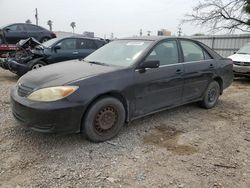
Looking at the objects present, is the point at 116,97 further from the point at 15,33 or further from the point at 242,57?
the point at 15,33

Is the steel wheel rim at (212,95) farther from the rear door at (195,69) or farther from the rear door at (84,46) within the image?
the rear door at (84,46)

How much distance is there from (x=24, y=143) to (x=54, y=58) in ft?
17.2

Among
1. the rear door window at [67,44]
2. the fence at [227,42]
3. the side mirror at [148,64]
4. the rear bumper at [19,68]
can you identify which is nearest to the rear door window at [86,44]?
the rear door window at [67,44]

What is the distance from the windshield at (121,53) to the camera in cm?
414

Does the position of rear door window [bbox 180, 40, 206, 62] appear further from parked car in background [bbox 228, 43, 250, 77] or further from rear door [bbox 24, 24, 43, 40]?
rear door [bbox 24, 24, 43, 40]

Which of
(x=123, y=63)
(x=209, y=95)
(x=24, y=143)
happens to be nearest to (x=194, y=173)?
(x=123, y=63)

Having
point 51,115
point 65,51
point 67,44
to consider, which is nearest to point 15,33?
point 67,44

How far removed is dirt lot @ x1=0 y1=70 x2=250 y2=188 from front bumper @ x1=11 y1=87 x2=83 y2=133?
34 cm

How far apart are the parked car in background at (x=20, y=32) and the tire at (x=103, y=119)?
33.8 feet

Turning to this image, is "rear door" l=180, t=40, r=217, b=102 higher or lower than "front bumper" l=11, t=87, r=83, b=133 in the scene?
higher

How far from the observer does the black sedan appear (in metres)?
3.28

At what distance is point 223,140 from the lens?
3.99 m

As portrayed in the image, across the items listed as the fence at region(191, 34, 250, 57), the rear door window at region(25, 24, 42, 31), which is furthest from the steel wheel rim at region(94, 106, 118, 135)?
the fence at region(191, 34, 250, 57)

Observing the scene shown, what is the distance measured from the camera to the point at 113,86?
3.65 m
